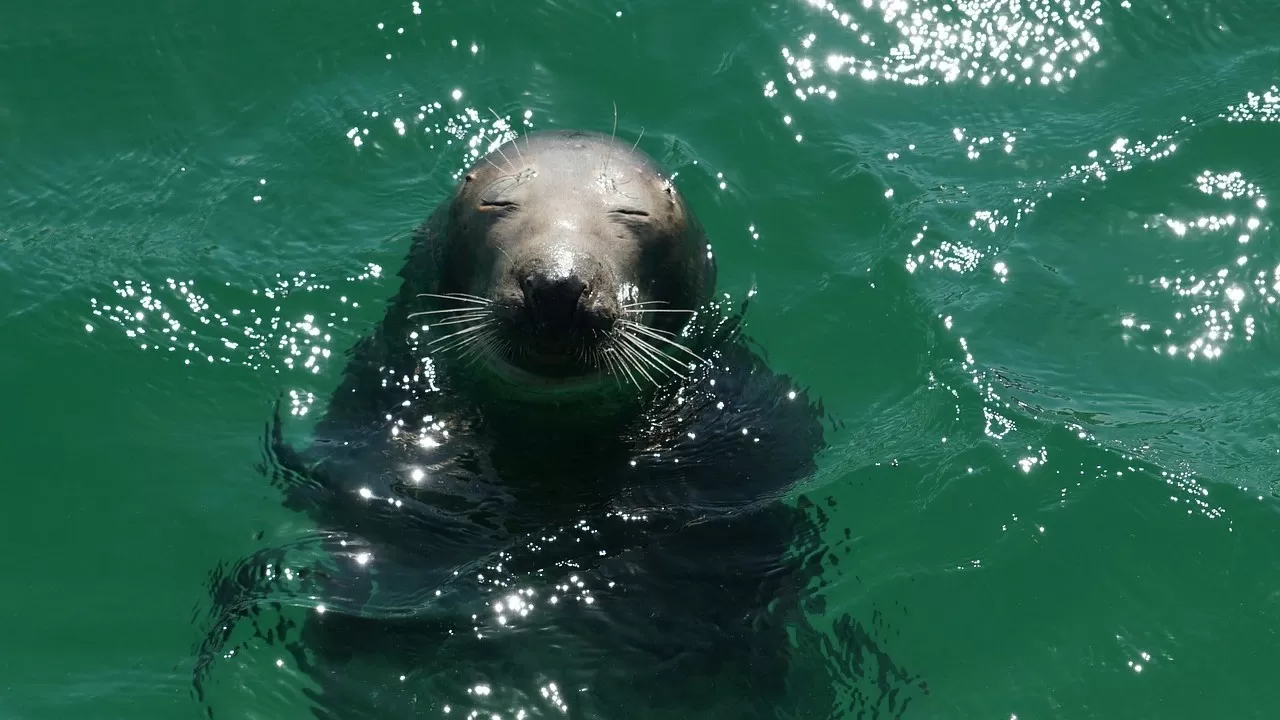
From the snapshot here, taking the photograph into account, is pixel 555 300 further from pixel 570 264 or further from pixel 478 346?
pixel 478 346

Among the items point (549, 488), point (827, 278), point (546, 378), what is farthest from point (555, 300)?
point (827, 278)

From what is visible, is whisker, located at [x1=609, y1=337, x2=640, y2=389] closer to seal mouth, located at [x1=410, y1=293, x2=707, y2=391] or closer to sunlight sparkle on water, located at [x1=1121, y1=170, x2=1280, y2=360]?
seal mouth, located at [x1=410, y1=293, x2=707, y2=391]

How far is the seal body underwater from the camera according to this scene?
617 cm

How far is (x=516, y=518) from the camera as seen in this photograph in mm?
6617

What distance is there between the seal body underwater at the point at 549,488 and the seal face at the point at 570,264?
0.06 ft

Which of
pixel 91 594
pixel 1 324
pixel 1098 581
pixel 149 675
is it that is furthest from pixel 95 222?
pixel 1098 581

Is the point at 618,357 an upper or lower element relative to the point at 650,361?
lower

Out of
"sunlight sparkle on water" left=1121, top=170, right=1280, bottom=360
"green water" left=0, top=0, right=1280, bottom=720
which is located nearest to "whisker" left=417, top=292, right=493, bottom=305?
"green water" left=0, top=0, right=1280, bottom=720

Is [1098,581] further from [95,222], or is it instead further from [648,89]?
[95,222]

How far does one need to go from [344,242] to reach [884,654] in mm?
4236

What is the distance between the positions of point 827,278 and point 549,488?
9.05ft

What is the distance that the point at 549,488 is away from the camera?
669 centimetres

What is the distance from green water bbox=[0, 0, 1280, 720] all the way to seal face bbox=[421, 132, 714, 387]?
1116 millimetres

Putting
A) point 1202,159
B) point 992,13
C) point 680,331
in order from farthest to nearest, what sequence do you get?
point 992,13, point 1202,159, point 680,331
